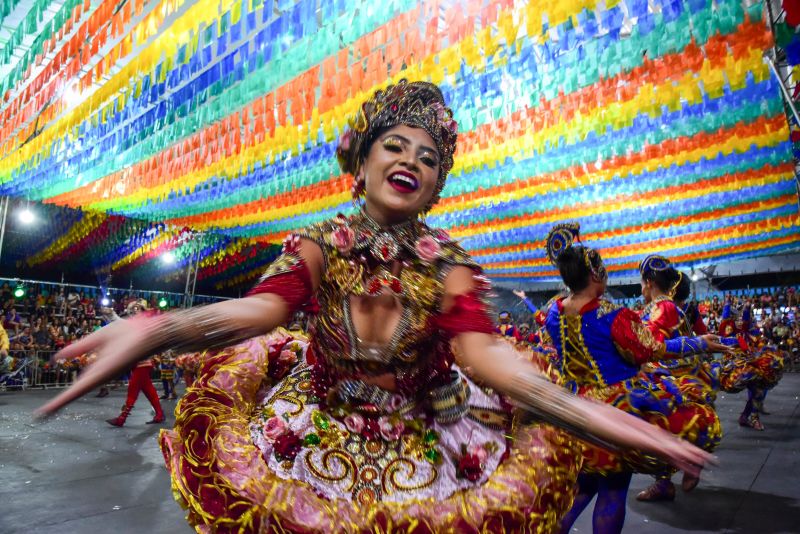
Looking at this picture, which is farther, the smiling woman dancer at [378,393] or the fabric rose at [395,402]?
the fabric rose at [395,402]

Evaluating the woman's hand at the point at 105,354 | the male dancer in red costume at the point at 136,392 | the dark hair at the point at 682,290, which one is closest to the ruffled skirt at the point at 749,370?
the dark hair at the point at 682,290

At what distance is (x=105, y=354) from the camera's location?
Result: 99 cm

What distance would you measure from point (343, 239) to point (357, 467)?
581mm

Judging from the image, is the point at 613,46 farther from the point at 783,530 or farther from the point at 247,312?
the point at 247,312

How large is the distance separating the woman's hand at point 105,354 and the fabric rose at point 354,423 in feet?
1.90

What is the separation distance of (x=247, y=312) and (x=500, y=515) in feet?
2.28

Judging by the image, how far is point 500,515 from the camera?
46.2 inches

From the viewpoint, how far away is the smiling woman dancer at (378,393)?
44.8 inches

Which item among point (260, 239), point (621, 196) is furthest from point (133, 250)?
point (621, 196)

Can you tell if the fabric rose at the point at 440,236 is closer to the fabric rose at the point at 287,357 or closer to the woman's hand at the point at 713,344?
the fabric rose at the point at 287,357

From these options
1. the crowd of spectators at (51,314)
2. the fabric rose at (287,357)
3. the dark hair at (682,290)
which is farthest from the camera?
the crowd of spectators at (51,314)

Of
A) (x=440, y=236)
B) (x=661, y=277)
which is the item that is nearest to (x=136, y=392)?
(x=661, y=277)

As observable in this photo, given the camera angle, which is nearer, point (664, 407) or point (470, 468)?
point (470, 468)

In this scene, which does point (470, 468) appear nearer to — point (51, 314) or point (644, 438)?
point (644, 438)
